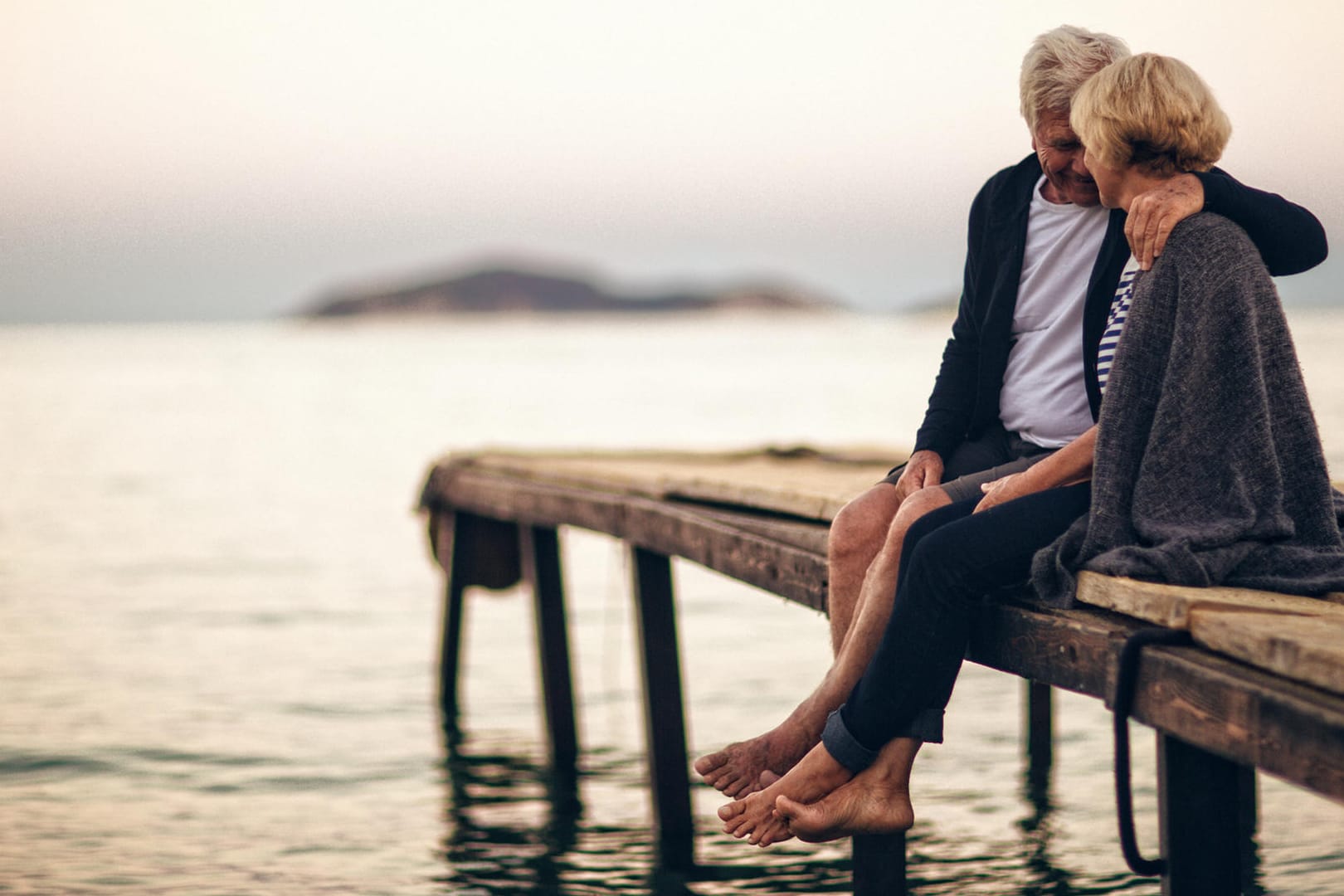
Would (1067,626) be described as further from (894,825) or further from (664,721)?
(664,721)

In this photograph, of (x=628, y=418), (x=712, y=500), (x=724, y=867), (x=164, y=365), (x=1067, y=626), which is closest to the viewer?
(x=1067, y=626)

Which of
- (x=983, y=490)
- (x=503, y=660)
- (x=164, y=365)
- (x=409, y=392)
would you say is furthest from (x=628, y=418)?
(x=164, y=365)

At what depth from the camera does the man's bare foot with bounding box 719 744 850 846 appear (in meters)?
3.14

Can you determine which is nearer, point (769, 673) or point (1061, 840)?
point (1061, 840)

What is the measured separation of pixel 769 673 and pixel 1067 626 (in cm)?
759

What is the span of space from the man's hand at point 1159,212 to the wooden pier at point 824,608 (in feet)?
2.05

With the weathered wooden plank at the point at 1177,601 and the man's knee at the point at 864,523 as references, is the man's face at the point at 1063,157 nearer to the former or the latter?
the man's knee at the point at 864,523

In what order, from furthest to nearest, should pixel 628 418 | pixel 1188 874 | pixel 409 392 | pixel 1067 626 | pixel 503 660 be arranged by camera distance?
1. pixel 409 392
2. pixel 628 418
3. pixel 503 660
4. pixel 1067 626
5. pixel 1188 874

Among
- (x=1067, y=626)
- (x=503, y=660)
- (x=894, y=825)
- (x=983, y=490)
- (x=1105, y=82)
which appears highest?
(x=1105, y=82)

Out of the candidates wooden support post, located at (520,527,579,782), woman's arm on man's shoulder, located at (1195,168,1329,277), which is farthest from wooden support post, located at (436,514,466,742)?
woman's arm on man's shoulder, located at (1195,168,1329,277)

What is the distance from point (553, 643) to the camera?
25.0 ft

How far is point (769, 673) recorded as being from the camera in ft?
34.0

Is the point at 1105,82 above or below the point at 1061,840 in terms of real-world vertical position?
above

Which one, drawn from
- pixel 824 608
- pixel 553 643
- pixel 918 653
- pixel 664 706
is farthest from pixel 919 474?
pixel 553 643
